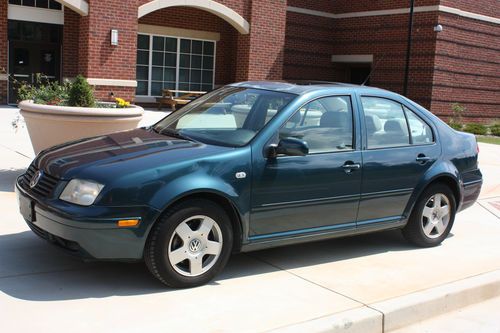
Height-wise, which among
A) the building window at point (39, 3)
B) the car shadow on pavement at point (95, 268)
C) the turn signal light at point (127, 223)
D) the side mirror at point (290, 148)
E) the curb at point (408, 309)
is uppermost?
the building window at point (39, 3)

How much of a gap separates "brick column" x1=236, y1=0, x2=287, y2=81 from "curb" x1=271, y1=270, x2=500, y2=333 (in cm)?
1515

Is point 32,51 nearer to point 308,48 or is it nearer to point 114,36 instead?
point 114,36

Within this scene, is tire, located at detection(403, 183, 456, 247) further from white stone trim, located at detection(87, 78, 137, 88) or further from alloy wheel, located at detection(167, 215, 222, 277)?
white stone trim, located at detection(87, 78, 137, 88)

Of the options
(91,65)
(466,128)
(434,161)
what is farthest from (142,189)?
(466,128)

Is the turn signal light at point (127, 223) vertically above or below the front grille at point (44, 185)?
below

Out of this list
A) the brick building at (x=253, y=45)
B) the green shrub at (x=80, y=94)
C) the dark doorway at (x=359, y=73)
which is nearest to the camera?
the green shrub at (x=80, y=94)

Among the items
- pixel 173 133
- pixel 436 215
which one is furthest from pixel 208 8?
pixel 173 133

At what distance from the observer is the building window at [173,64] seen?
20.6 m

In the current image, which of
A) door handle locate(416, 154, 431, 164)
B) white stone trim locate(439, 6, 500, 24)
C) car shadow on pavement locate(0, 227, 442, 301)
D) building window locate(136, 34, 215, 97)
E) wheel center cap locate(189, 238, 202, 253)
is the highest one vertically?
white stone trim locate(439, 6, 500, 24)

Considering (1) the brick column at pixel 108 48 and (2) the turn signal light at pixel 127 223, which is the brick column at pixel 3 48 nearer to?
Answer: (1) the brick column at pixel 108 48

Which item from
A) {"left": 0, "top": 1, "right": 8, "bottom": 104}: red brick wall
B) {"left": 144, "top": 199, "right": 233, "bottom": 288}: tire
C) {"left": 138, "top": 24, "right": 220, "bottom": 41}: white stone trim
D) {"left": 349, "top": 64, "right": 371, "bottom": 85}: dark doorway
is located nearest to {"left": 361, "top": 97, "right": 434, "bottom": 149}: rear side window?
{"left": 144, "top": 199, "right": 233, "bottom": 288}: tire

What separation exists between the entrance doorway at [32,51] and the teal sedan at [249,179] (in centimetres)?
1365

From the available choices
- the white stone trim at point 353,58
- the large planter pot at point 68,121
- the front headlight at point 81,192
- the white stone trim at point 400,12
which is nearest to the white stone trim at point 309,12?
the white stone trim at point 400,12

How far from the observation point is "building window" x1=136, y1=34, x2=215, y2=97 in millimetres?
20594
